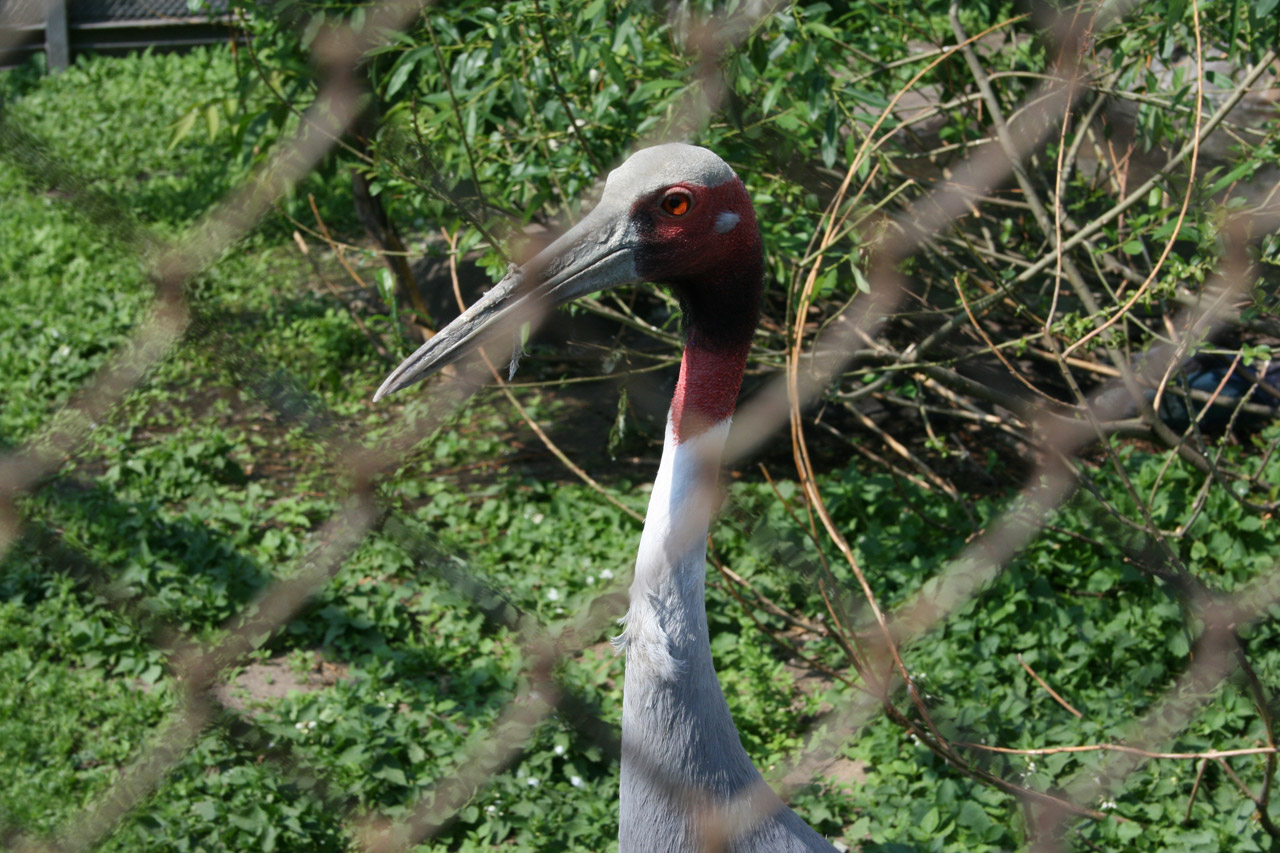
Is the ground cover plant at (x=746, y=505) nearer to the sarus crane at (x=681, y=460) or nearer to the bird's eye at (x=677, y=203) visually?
the sarus crane at (x=681, y=460)

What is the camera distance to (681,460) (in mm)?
1595

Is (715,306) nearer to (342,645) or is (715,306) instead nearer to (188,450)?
(342,645)

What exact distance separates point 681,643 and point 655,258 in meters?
0.54

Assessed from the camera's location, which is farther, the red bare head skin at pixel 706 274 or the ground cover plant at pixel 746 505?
the ground cover plant at pixel 746 505

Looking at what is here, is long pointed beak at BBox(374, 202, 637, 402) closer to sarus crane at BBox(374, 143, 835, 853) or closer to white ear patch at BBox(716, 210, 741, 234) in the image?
sarus crane at BBox(374, 143, 835, 853)

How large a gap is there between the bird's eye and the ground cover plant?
556 mm

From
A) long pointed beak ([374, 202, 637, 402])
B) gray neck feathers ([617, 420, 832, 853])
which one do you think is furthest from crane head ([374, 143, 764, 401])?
gray neck feathers ([617, 420, 832, 853])

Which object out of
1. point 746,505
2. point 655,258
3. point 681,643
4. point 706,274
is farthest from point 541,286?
point 746,505

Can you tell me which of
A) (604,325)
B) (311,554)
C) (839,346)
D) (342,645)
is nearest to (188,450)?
(311,554)

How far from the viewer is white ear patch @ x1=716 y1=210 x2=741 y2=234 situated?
1.62 meters

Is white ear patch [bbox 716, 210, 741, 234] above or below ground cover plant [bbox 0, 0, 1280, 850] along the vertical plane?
above

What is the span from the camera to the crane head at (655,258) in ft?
4.59

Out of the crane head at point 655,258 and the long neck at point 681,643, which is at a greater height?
the crane head at point 655,258

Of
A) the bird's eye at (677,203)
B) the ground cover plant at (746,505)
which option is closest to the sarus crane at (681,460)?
the bird's eye at (677,203)
